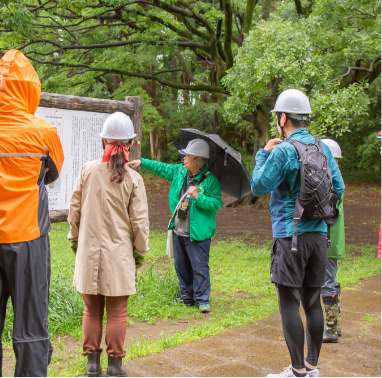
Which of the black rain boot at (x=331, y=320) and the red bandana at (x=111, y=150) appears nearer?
the red bandana at (x=111, y=150)

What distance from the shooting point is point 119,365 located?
349cm

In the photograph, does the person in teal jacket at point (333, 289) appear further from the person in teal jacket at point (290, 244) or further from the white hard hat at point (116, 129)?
the white hard hat at point (116, 129)

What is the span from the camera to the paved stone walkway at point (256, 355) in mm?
3744

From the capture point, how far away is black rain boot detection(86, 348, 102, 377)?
11.6 ft

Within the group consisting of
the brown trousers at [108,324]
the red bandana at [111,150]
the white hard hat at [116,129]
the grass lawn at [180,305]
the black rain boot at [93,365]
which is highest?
the white hard hat at [116,129]

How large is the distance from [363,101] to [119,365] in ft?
23.7

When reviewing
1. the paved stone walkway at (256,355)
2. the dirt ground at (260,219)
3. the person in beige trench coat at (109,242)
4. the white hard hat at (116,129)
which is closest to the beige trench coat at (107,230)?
the person in beige trench coat at (109,242)

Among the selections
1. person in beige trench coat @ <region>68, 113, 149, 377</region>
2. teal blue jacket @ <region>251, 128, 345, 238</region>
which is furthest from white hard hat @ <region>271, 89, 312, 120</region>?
person in beige trench coat @ <region>68, 113, 149, 377</region>

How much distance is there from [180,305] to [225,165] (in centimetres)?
177

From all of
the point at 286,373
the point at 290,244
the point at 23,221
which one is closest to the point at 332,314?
the point at 286,373

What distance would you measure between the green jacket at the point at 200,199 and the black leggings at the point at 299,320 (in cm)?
208

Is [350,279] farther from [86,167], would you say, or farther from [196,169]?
[86,167]

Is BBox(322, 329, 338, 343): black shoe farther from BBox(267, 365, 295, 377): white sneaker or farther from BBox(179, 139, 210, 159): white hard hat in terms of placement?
BBox(179, 139, 210, 159): white hard hat

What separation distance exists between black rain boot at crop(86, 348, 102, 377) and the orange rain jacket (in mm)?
1144
